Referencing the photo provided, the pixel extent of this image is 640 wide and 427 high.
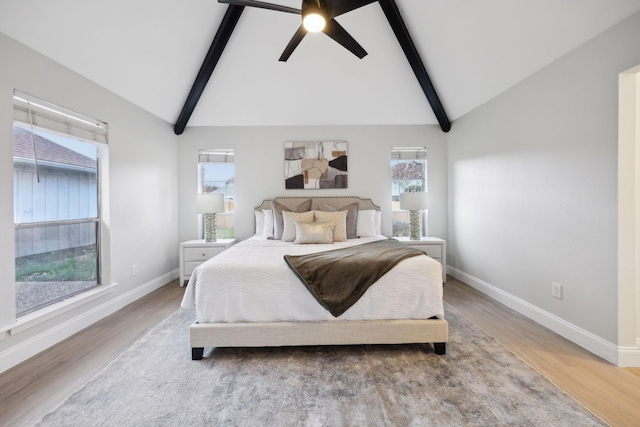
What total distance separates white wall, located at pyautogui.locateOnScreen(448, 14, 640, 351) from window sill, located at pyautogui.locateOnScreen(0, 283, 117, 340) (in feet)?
13.9

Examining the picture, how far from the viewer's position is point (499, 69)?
2.92m

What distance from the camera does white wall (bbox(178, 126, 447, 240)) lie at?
4.42 meters

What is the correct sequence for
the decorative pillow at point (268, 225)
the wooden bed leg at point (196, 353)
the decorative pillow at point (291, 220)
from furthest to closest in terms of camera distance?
the decorative pillow at point (268, 225) < the decorative pillow at point (291, 220) < the wooden bed leg at point (196, 353)

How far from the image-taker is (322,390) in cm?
170

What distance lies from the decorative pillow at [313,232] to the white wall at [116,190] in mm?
1989

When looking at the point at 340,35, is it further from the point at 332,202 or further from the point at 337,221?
the point at 332,202

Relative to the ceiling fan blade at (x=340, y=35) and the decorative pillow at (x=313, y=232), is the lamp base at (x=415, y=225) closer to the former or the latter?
the decorative pillow at (x=313, y=232)

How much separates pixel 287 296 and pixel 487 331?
71.6 inches

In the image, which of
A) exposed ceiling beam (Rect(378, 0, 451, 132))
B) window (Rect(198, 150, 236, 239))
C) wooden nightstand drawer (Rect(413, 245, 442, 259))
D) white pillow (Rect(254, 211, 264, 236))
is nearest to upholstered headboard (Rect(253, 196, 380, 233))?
white pillow (Rect(254, 211, 264, 236))

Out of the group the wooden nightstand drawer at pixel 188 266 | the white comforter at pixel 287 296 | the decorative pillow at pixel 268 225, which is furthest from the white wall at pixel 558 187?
the wooden nightstand drawer at pixel 188 266

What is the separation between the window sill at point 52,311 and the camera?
200 centimetres

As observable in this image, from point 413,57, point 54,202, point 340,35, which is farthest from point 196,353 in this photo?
point 413,57

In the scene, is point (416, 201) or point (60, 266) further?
point (416, 201)

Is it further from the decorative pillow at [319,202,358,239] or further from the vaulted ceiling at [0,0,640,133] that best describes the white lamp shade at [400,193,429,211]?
the vaulted ceiling at [0,0,640,133]
